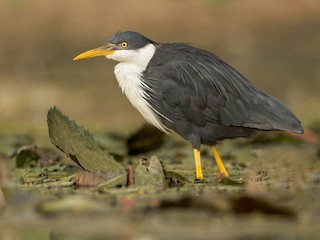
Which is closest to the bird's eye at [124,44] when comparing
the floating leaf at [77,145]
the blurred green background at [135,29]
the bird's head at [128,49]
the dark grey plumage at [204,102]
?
the bird's head at [128,49]

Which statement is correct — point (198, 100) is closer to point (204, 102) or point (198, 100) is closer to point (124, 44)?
point (204, 102)

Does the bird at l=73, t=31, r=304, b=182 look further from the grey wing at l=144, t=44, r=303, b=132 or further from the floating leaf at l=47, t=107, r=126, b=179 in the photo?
the floating leaf at l=47, t=107, r=126, b=179

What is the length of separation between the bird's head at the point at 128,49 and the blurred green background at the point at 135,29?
17.1 feet

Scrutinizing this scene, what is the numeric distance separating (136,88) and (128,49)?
37 cm

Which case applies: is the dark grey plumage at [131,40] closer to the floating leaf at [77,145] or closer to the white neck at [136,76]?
the white neck at [136,76]

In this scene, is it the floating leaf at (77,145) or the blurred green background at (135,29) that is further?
the blurred green background at (135,29)

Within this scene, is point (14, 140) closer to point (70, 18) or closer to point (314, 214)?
point (314, 214)

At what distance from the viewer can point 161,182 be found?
575cm

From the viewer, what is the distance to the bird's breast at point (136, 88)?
678 cm

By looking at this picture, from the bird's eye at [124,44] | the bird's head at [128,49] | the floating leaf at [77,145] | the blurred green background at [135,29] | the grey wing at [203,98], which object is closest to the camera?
the floating leaf at [77,145]

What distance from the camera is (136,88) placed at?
268 inches

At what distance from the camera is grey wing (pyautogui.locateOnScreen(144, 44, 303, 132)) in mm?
6715

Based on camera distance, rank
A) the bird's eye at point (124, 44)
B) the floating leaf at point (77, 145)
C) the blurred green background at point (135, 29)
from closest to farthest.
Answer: the floating leaf at point (77, 145)
the bird's eye at point (124, 44)
the blurred green background at point (135, 29)

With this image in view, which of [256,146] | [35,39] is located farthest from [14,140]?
[35,39]
